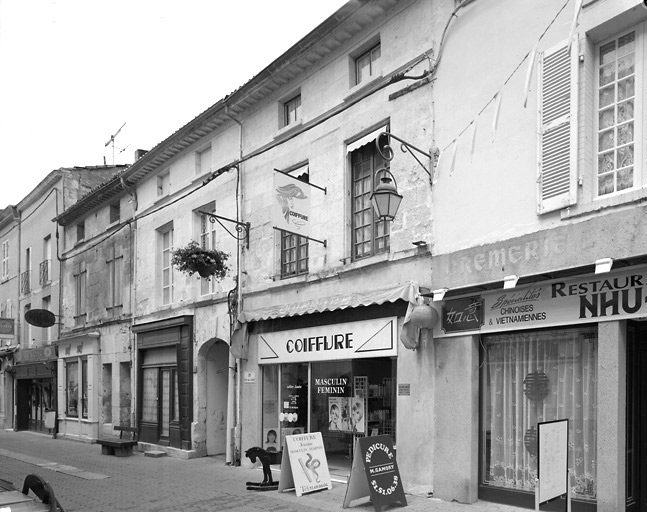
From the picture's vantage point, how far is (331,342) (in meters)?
11.7

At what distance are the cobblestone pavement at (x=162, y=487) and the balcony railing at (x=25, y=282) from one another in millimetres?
11034

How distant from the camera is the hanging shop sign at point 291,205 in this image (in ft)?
37.2

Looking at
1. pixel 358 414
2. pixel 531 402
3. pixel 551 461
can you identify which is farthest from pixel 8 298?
pixel 551 461

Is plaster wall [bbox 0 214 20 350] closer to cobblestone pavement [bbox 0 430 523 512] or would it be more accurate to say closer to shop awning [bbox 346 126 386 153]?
cobblestone pavement [bbox 0 430 523 512]

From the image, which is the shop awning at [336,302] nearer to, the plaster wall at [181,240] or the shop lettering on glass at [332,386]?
the shop lettering on glass at [332,386]

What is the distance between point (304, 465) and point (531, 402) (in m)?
3.51

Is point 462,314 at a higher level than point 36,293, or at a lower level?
lower

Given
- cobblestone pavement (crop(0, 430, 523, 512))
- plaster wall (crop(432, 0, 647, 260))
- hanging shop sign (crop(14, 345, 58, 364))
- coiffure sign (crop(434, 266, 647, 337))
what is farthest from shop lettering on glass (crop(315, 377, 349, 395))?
hanging shop sign (crop(14, 345, 58, 364))

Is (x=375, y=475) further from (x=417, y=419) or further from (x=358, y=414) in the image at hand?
(x=358, y=414)

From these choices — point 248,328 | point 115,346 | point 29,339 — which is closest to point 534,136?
point 248,328

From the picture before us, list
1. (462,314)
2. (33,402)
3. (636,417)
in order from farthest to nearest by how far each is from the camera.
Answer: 1. (33,402)
2. (462,314)
3. (636,417)

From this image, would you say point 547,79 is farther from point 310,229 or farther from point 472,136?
point 310,229

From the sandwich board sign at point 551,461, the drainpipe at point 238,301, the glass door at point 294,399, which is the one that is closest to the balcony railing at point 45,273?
the drainpipe at point 238,301

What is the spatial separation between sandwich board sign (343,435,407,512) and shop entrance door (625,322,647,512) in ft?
9.31
